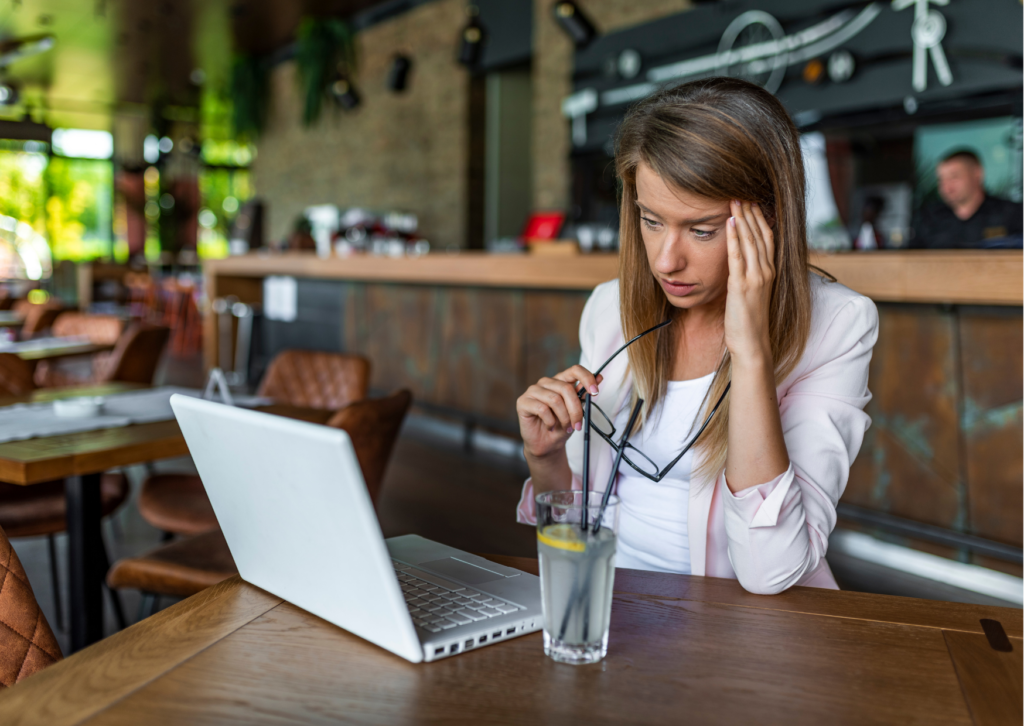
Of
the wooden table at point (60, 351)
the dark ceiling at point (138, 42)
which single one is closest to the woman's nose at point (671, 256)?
the wooden table at point (60, 351)

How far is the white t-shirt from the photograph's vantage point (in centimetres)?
123

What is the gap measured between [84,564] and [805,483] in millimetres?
1578

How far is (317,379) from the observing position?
110 inches

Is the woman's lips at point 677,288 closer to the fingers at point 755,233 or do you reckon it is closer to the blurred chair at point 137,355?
the fingers at point 755,233

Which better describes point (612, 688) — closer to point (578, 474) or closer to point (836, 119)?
point (578, 474)

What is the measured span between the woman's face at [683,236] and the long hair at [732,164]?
0.06 feet

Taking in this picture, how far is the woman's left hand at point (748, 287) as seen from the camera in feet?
3.33

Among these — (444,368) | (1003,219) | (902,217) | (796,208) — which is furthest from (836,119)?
(796,208)

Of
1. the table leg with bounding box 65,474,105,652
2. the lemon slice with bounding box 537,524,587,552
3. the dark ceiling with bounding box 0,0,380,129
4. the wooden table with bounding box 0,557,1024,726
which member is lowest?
the table leg with bounding box 65,474,105,652

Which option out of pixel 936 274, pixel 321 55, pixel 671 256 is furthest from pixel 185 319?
pixel 671 256

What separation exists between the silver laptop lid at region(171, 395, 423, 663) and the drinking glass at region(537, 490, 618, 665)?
0.41 ft

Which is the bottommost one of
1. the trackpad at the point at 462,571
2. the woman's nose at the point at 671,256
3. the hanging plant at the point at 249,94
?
the trackpad at the point at 462,571

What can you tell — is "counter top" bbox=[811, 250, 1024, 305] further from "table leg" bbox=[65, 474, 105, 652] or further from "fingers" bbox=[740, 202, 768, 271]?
"table leg" bbox=[65, 474, 105, 652]

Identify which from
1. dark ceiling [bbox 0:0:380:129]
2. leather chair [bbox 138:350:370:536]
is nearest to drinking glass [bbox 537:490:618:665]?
leather chair [bbox 138:350:370:536]
